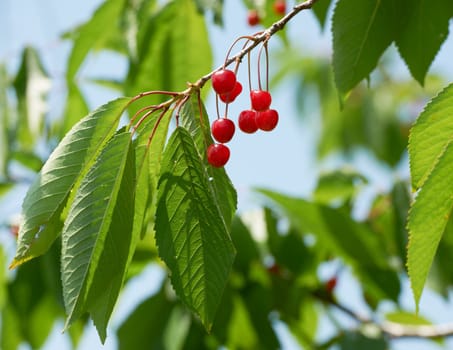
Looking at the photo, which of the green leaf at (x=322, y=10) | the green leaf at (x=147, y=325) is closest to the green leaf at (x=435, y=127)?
the green leaf at (x=322, y=10)

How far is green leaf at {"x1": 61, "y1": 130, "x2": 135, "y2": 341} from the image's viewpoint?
1145 millimetres

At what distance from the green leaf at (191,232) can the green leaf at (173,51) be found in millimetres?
935

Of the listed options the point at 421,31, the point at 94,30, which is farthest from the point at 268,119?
the point at 94,30

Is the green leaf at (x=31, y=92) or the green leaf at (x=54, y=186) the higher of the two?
the green leaf at (x=54, y=186)

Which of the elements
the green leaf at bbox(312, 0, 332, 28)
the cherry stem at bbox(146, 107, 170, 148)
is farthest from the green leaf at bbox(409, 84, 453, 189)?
the green leaf at bbox(312, 0, 332, 28)

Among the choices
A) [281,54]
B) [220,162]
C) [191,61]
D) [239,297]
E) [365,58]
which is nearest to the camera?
[220,162]

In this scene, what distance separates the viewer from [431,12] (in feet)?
4.78

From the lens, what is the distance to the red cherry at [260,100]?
135 cm


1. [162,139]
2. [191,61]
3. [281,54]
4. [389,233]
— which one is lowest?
[281,54]

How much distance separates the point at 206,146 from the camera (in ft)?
4.29

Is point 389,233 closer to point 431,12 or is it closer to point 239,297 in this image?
point 239,297

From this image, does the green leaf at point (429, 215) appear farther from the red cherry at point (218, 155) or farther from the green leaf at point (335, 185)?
the green leaf at point (335, 185)

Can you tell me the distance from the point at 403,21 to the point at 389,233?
1.37 metres

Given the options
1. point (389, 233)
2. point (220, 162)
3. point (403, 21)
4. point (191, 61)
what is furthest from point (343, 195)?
point (220, 162)
